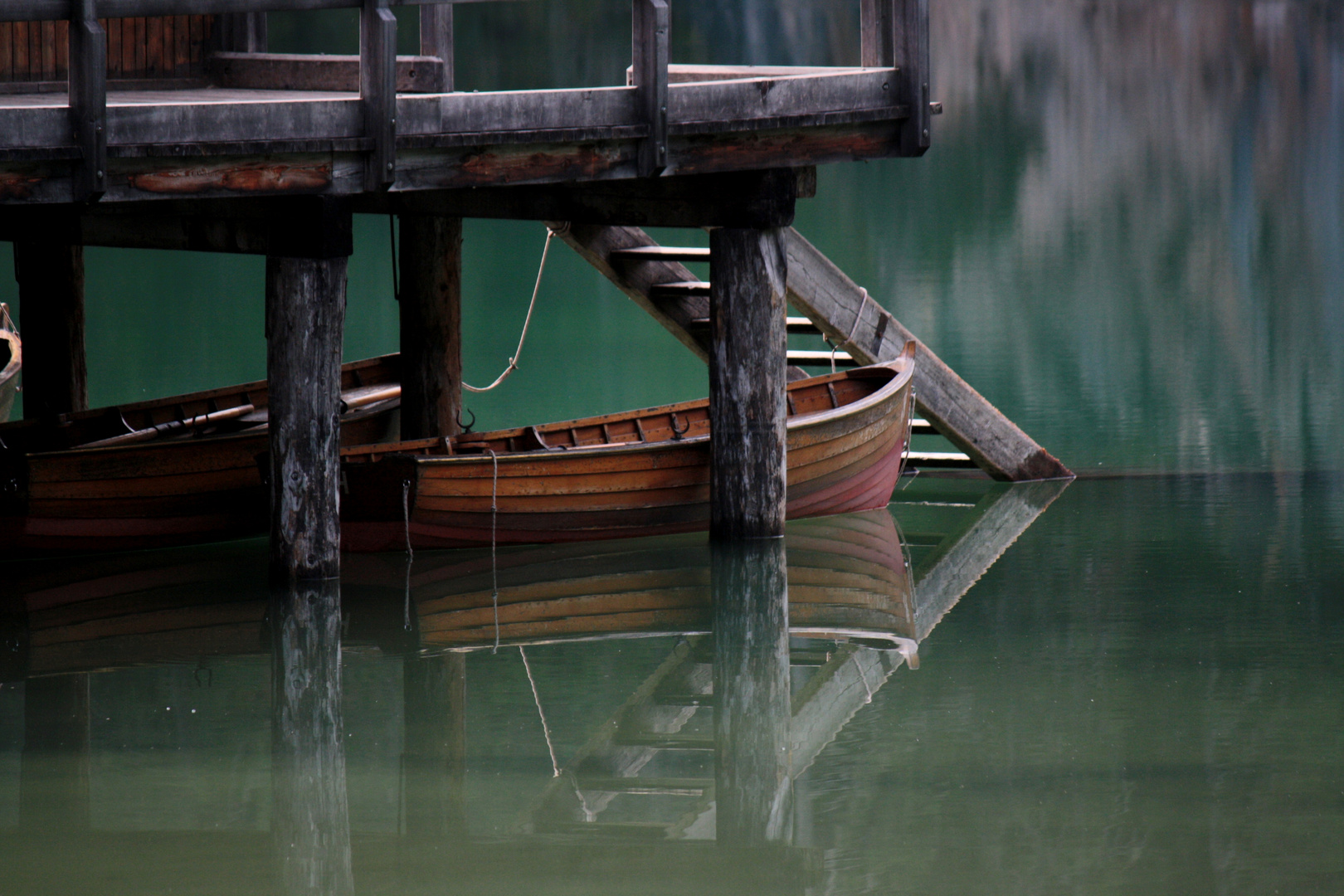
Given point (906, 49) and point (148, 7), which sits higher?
point (148, 7)

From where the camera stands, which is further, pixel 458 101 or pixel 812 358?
pixel 812 358

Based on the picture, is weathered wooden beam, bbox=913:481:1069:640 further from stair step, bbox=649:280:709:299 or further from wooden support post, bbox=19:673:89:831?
wooden support post, bbox=19:673:89:831

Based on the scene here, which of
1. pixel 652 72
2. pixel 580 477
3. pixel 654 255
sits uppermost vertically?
pixel 652 72

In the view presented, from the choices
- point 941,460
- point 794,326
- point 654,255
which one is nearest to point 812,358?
point 794,326

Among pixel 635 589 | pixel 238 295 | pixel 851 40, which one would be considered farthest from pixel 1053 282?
pixel 851 40

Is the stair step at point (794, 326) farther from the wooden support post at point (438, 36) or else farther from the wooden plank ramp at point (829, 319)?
the wooden support post at point (438, 36)

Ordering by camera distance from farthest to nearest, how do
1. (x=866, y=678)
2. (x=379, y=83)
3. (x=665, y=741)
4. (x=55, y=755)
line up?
(x=379, y=83) → (x=866, y=678) → (x=665, y=741) → (x=55, y=755)

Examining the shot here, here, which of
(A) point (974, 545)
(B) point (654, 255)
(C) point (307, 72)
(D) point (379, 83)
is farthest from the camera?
(B) point (654, 255)

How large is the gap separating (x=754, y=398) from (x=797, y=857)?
448 centimetres

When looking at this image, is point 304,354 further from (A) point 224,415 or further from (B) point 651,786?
(B) point 651,786

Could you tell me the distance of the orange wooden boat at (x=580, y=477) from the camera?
1027cm

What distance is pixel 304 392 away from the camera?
30.1 feet

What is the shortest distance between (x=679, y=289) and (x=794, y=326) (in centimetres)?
94

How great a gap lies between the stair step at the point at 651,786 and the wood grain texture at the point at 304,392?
292 centimetres
